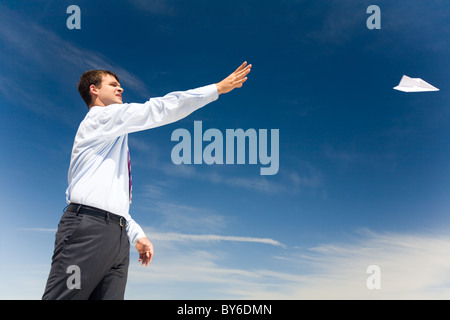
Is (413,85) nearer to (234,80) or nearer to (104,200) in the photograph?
(234,80)

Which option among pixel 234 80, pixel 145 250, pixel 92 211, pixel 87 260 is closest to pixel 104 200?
pixel 92 211

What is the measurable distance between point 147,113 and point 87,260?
1.60 m

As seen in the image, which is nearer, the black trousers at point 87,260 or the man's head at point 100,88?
the black trousers at point 87,260

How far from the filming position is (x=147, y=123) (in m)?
4.25

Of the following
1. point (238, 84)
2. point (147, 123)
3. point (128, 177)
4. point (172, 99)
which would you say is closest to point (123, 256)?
point (128, 177)

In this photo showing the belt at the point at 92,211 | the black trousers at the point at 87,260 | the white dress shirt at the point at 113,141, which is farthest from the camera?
the white dress shirt at the point at 113,141

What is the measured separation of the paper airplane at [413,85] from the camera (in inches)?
336

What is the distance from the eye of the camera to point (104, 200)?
13.3 ft

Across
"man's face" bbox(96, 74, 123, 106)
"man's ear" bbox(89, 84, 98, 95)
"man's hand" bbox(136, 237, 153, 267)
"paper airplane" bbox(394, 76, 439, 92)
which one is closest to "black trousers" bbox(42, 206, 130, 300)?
"man's hand" bbox(136, 237, 153, 267)

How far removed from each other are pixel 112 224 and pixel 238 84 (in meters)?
2.04

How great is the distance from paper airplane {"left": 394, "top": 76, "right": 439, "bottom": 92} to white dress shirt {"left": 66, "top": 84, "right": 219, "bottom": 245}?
5.82 metres

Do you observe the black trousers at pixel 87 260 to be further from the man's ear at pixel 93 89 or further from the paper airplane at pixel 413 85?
the paper airplane at pixel 413 85

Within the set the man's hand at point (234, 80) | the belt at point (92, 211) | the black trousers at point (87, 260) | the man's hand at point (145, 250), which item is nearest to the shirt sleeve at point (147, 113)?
the man's hand at point (234, 80)
